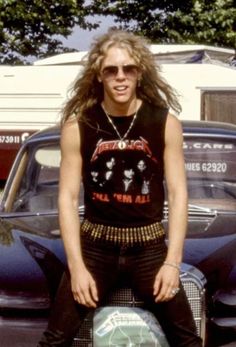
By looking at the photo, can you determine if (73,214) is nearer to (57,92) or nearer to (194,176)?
(194,176)

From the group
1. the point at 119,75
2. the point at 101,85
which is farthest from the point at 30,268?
the point at 119,75

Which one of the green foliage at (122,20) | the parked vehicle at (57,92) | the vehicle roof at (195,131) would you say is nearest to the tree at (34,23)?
the green foliage at (122,20)

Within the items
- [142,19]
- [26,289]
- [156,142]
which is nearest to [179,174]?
[156,142]

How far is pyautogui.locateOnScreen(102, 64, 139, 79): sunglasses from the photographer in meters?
3.83

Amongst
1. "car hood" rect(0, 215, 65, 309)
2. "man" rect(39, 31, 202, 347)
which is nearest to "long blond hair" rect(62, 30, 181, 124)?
"man" rect(39, 31, 202, 347)

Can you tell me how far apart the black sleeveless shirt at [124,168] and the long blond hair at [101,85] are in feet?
0.44

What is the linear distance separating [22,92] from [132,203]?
563 inches

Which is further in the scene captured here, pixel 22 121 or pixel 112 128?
pixel 22 121

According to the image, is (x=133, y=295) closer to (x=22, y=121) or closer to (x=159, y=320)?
(x=159, y=320)

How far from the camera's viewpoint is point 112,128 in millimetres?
3846

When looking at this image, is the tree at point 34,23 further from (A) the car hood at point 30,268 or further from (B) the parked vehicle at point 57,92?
(A) the car hood at point 30,268

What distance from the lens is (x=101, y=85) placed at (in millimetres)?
3992

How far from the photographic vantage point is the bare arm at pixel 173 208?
12.4ft

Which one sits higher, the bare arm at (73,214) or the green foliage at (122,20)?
the green foliage at (122,20)
